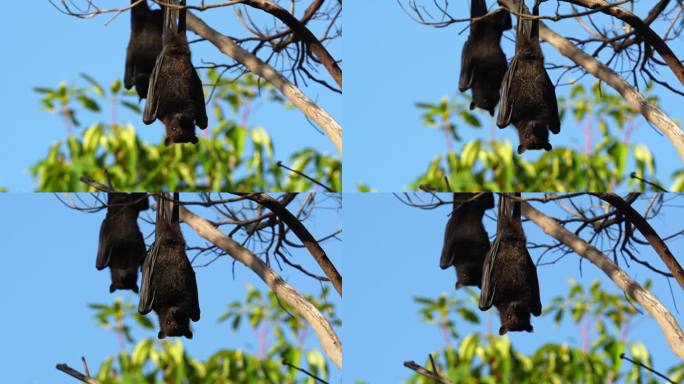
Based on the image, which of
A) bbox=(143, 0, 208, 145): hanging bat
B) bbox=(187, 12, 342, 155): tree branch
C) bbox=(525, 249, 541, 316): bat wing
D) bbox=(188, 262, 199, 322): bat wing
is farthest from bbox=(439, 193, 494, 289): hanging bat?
bbox=(143, 0, 208, 145): hanging bat

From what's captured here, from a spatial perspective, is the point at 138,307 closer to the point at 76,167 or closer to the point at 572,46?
the point at 76,167

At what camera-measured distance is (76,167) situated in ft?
20.7

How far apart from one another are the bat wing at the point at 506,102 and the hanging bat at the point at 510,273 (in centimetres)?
39

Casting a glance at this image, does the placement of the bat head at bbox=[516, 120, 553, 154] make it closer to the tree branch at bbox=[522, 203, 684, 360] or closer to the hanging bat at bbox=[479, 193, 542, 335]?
the hanging bat at bbox=[479, 193, 542, 335]

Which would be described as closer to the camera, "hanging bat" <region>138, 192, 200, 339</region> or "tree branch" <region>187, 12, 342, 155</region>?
"tree branch" <region>187, 12, 342, 155</region>

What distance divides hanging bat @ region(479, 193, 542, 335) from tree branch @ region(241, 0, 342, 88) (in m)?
1.02

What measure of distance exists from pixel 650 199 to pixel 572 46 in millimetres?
845

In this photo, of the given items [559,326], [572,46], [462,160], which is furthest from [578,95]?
[559,326]

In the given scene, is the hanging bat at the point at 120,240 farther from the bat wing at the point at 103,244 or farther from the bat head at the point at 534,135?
the bat head at the point at 534,135

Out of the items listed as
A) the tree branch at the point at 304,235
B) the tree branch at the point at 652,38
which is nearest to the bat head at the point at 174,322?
the tree branch at the point at 304,235

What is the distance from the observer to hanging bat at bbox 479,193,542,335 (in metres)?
6.21

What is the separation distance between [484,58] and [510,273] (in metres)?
1.05

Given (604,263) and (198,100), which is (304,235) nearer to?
(198,100)

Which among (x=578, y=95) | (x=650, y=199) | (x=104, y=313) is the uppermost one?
(x=578, y=95)
